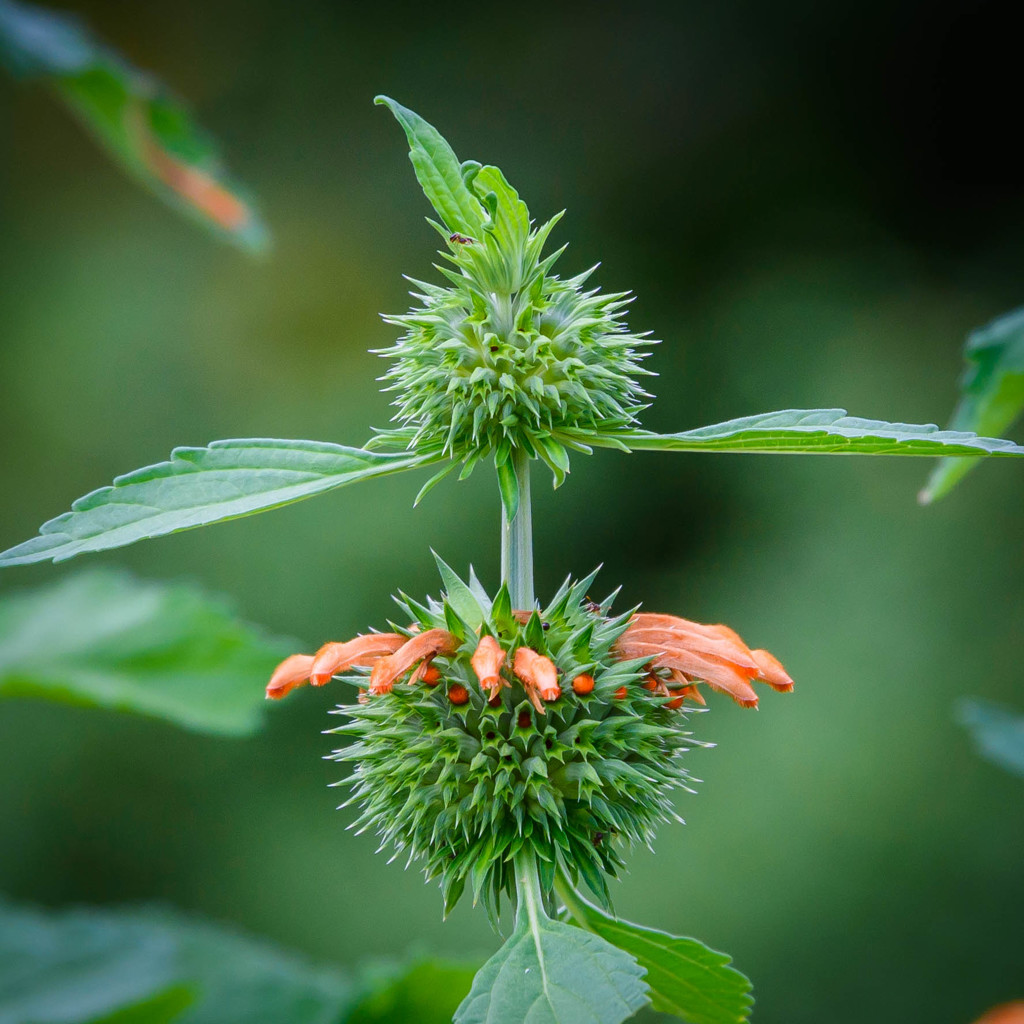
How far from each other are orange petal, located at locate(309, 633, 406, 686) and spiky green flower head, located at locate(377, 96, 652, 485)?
0.16 meters

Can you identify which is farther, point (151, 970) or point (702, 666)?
point (151, 970)

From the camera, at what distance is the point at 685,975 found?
79 cm

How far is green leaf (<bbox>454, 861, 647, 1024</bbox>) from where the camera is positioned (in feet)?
2.15

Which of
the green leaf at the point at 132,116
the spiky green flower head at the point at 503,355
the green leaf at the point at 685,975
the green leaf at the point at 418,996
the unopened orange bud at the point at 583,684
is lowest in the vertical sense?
the green leaf at the point at 418,996

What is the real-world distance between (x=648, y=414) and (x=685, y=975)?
9.97 ft

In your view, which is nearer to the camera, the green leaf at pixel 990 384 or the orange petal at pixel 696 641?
the orange petal at pixel 696 641

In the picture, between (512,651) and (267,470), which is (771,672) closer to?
(512,651)

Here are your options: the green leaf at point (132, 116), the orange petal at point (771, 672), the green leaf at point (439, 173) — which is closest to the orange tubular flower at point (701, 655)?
the orange petal at point (771, 672)

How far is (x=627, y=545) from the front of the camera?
12.7ft

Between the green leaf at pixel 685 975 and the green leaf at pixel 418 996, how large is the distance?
20.0 inches

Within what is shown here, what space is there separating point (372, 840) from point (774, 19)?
3512 mm

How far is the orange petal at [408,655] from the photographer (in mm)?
795

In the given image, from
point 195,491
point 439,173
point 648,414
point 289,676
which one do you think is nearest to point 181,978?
point 289,676

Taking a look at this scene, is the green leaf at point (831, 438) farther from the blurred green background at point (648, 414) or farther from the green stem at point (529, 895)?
the blurred green background at point (648, 414)
